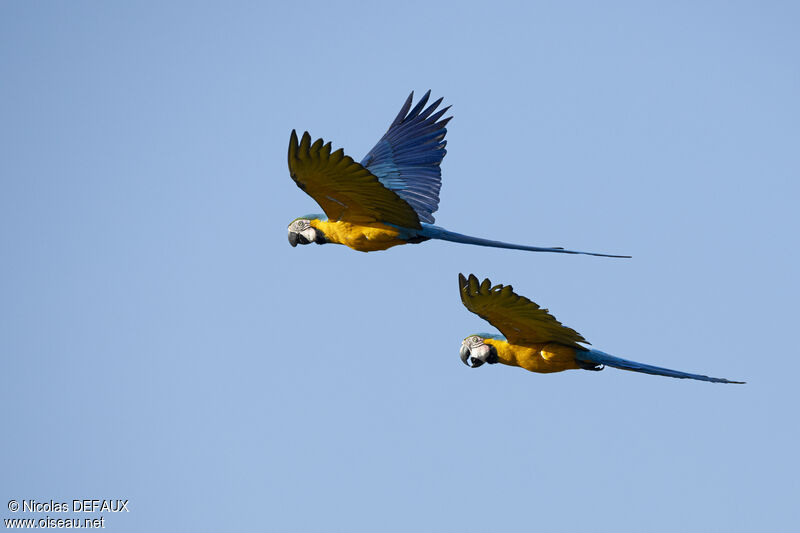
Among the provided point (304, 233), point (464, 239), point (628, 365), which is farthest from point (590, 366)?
point (304, 233)

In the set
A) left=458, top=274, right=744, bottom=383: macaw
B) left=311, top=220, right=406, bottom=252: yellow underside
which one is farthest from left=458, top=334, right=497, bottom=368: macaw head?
left=311, top=220, right=406, bottom=252: yellow underside

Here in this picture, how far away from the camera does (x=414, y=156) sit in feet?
52.0

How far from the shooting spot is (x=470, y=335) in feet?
44.7

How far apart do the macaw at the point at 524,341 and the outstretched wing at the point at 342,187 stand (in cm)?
172

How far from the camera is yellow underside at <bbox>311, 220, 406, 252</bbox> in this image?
549 inches

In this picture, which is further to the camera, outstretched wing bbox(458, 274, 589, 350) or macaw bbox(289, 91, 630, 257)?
macaw bbox(289, 91, 630, 257)

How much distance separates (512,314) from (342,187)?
255cm

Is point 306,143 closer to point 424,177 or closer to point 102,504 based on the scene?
point 424,177

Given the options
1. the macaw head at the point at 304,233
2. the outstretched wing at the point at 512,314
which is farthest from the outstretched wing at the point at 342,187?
the outstretched wing at the point at 512,314

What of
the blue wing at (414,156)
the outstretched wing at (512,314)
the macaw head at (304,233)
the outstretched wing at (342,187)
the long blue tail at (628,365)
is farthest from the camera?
the blue wing at (414,156)

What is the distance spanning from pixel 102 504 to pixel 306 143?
689 centimetres

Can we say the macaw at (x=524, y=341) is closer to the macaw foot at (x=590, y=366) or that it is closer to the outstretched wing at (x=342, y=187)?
the macaw foot at (x=590, y=366)

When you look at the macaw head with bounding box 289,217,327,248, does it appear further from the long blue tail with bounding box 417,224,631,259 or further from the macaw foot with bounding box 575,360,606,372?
the macaw foot with bounding box 575,360,606,372

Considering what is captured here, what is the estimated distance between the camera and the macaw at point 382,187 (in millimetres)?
12898
